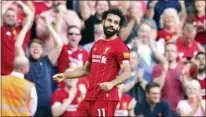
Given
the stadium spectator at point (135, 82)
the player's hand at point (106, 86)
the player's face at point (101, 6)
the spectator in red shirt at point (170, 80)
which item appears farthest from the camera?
the player's face at point (101, 6)

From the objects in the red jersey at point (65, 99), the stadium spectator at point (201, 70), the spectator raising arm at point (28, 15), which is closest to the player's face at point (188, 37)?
the stadium spectator at point (201, 70)

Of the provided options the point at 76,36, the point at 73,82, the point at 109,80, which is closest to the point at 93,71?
the point at 109,80

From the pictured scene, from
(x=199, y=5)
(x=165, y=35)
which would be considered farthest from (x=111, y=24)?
(x=199, y=5)

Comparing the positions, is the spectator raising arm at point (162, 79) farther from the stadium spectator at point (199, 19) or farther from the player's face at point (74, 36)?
the stadium spectator at point (199, 19)

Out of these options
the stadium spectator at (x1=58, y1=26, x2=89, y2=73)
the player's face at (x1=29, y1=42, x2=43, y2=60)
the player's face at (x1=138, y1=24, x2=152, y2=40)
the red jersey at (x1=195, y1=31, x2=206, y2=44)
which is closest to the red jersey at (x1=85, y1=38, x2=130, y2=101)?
the player's face at (x1=29, y1=42, x2=43, y2=60)

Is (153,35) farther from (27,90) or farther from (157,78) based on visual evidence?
(27,90)

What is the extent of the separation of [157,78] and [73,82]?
175 centimetres

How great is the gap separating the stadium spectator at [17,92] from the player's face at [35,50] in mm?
1285

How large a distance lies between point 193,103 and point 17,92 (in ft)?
11.1

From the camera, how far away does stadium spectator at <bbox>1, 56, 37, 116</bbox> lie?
10367 mm

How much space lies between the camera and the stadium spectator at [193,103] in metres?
12.1

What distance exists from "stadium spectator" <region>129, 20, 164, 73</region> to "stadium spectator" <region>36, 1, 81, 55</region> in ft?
3.75

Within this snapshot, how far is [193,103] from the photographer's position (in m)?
12.1

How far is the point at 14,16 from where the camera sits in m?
12.1
